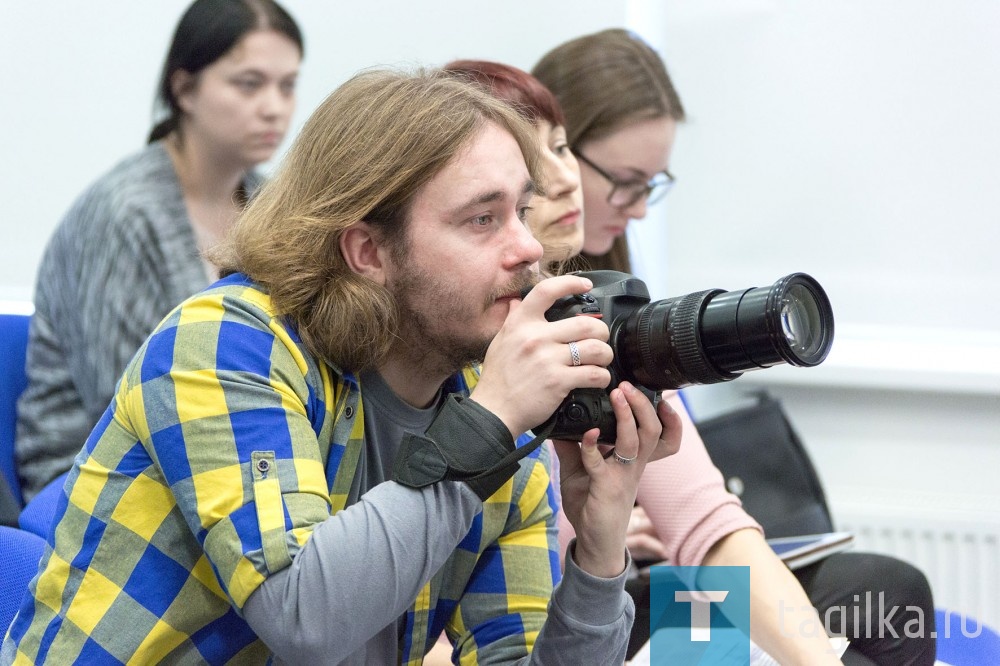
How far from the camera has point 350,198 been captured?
990 millimetres

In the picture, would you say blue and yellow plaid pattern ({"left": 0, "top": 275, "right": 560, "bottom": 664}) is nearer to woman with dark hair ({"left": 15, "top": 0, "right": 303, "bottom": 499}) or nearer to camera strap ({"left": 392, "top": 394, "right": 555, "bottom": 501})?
camera strap ({"left": 392, "top": 394, "right": 555, "bottom": 501})

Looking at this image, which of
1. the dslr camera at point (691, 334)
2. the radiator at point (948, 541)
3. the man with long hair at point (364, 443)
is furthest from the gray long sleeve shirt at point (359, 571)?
the radiator at point (948, 541)

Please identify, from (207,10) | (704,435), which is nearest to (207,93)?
(207,10)

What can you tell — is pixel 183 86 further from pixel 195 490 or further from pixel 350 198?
pixel 195 490

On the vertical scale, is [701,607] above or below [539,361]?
below

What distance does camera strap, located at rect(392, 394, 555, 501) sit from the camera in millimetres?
848

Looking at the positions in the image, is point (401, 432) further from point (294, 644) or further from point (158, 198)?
point (158, 198)

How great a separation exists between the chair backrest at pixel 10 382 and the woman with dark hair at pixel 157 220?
0.05 ft

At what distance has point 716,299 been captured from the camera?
2.88ft

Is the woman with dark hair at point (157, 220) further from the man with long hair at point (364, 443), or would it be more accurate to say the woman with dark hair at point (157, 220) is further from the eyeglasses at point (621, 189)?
the man with long hair at point (364, 443)

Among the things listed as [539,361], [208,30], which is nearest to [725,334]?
[539,361]

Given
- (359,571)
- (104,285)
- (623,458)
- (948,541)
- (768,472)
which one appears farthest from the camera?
(948,541)

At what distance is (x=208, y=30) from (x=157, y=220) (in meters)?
0.39

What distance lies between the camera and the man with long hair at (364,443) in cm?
84
